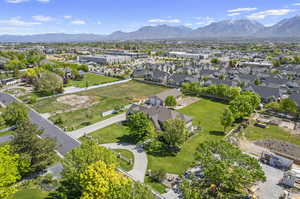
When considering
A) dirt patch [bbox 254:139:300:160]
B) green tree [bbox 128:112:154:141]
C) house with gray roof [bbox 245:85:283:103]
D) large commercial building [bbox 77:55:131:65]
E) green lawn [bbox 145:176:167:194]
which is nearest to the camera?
green lawn [bbox 145:176:167:194]

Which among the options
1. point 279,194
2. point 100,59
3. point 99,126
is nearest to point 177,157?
point 279,194

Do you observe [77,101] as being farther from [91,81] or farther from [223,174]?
[223,174]

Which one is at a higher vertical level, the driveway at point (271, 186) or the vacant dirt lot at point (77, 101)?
the vacant dirt lot at point (77, 101)

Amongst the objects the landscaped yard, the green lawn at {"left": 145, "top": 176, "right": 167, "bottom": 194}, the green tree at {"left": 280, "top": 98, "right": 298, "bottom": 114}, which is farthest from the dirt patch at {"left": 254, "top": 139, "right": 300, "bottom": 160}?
the landscaped yard

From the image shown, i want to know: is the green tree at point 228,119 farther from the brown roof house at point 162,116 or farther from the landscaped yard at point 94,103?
the landscaped yard at point 94,103

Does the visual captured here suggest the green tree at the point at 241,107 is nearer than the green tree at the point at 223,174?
No

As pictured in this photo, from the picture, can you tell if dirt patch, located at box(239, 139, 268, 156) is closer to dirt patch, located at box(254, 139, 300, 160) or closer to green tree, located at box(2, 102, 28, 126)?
dirt patch, located at box(254, 139, 300, 160)

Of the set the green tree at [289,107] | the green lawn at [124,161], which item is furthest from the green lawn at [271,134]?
the green lawn at [124,161]

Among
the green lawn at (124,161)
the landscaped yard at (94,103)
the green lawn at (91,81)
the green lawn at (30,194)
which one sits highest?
the green lawn at (91,81)
